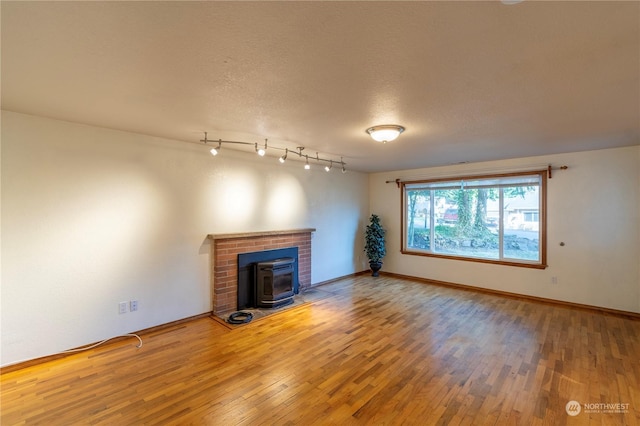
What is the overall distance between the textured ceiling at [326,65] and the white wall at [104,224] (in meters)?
0.39

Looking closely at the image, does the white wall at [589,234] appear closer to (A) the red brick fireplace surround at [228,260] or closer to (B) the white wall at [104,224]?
(A) the red brick fireplace surround at [228,260]

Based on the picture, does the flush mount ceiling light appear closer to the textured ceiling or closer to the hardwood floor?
the textured ceiling

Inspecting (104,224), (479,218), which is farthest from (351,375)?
(479,218)

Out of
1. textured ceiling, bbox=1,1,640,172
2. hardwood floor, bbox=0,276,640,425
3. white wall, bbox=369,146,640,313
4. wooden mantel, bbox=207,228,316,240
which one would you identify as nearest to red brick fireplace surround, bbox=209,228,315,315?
wooden mantel, bbox=207,228,316,240

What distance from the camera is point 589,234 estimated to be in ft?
13.5

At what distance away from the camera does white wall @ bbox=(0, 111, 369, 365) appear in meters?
2.56

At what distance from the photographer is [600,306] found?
13.2 ft

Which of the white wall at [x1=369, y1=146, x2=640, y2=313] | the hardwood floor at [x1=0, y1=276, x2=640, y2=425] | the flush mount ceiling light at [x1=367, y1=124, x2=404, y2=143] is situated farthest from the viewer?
the white wall at [x1=369, y1=146, x2=640, y2=313]

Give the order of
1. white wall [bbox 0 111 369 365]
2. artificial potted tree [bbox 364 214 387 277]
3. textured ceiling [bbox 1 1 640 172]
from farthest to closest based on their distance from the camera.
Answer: artificial potted tree [bbox 364 214 387 277] < white wall [bbox 0 111 369 365] < textured ceiling [bbox 1 1 640 172]

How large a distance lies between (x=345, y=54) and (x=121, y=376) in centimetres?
313

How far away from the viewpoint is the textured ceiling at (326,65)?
1255 millimetres

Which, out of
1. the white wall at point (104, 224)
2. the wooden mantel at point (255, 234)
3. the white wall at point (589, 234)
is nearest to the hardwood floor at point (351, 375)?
the white wall at point (104, 224)

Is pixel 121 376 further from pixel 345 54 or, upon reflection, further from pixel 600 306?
pixel 600 306

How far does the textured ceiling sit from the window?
1834 millimetres
